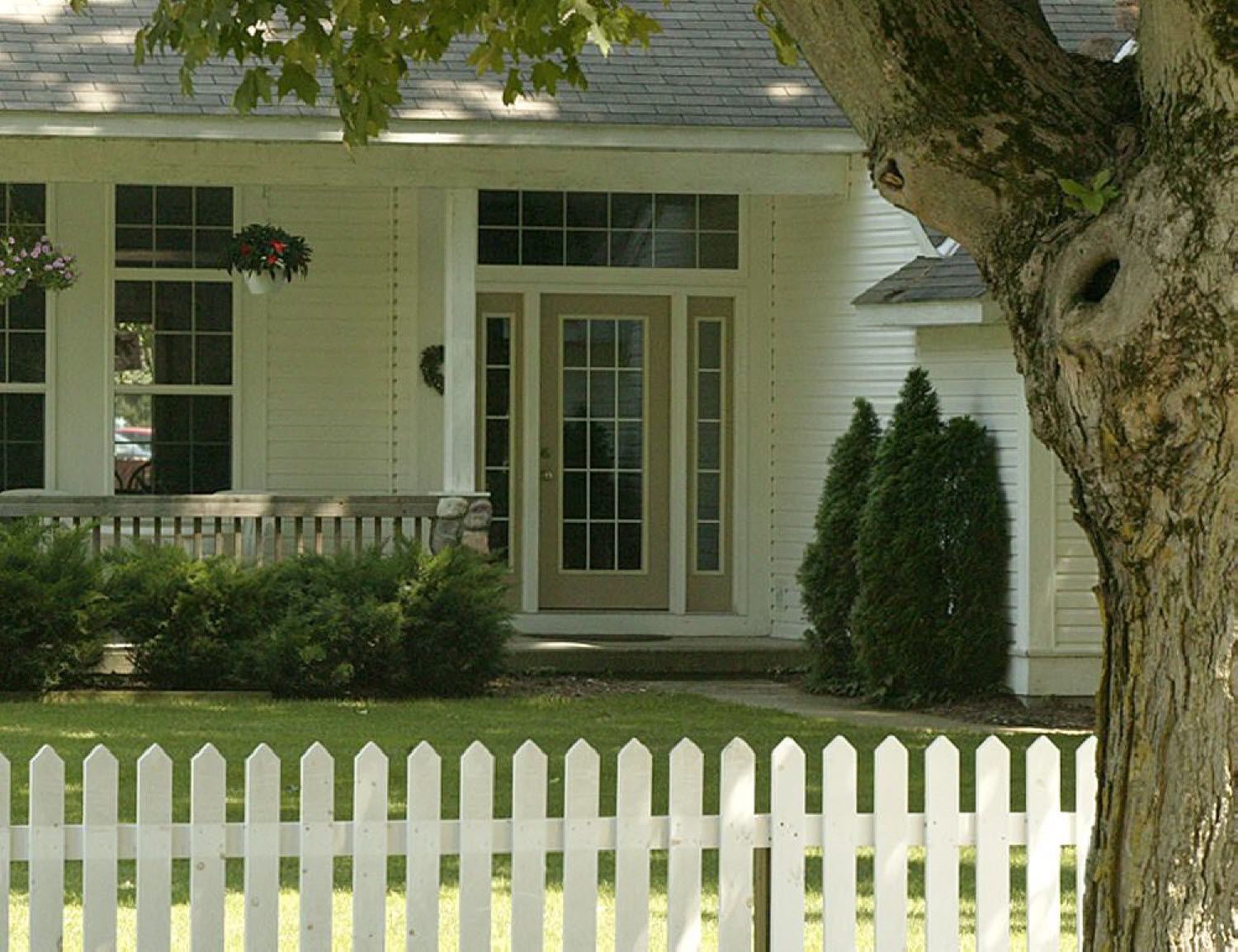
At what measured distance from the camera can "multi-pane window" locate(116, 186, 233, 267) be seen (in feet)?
46.9

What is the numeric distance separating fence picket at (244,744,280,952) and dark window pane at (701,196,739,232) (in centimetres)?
1053

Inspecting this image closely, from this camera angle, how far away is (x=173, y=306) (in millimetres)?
14391

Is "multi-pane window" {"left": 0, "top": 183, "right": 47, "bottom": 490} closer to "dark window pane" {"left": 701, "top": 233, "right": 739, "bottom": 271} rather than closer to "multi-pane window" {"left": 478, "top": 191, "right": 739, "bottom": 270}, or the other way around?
"multi-pane window" {"left": 478, "top": 191, "right": 739, "bottom": 270}

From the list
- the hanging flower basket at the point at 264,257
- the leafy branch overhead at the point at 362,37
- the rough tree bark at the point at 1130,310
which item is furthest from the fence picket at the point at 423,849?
the hanging flower basket at the point at 264,257

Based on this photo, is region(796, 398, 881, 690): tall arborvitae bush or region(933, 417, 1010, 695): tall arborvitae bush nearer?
region(933, 417, 1010, 695): tall arborvitae bush

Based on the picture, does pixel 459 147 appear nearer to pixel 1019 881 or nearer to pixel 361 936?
pixel 1019 881

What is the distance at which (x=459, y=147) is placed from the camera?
42.6 ft

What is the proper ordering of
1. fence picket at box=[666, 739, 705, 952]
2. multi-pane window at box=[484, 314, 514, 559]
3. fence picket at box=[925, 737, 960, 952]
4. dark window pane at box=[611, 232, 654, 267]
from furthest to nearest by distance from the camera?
multi-pane window at box=[484, 314, 514, 559]
dark window pane at box=[611, 232, 654, 267]
fence picket at box=[925, 737, 960, 952]
fence picket at box=[666, 739, 705, 952]

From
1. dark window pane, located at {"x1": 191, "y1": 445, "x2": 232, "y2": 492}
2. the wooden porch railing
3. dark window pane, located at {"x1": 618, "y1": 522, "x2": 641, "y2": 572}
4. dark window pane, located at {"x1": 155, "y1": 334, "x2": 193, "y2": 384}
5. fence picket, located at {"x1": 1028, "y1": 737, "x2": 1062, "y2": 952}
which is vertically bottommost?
fence picket, located at {"x1": 1028, "y1": 737, "x2": 1062, "y2": 952}

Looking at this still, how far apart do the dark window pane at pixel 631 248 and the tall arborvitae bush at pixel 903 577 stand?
9.93ft

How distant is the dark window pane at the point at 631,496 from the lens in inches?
592

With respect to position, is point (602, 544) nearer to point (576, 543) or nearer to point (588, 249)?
point (576, 543)

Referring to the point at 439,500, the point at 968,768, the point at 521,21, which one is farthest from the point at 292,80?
the point at 439,500

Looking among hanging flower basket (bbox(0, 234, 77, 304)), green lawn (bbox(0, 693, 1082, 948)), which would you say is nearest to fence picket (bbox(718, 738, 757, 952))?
green lawn (bbox(0, 693, 1082, 948))
